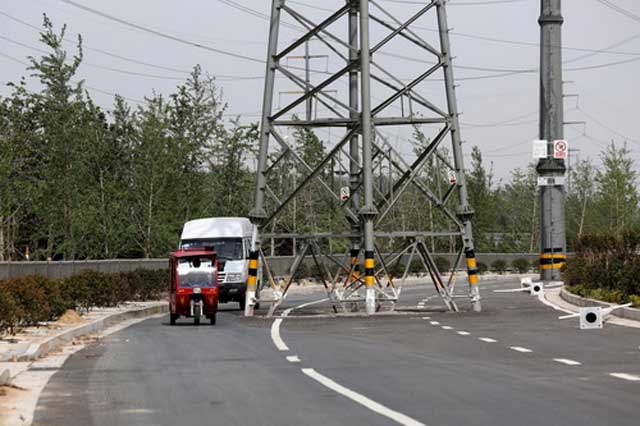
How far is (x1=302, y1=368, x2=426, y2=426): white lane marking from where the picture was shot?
442 inches

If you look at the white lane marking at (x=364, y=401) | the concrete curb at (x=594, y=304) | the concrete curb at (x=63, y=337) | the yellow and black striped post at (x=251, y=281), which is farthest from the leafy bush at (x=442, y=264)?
the white lane marking at (x=364, y=401)

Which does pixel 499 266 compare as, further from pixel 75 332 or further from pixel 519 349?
pixel 519 349

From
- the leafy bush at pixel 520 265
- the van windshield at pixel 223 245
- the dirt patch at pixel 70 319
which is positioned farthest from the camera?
the leafy bush at pixel 520 265

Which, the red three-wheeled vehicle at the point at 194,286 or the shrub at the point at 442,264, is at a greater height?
the shrub at the point at 442,264

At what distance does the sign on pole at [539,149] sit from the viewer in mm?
45469

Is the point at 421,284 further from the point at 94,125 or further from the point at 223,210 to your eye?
the point at 94,125

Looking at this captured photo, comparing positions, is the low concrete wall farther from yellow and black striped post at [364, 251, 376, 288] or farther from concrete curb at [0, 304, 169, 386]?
concrete curb at [0, 304, 169, 386]

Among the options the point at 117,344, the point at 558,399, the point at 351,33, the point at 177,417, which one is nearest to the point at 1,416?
the point at 177,417

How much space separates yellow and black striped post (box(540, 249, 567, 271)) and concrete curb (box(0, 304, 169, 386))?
16.0 meters

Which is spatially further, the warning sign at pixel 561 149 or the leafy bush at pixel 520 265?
the leafy bush at pixel 520 265

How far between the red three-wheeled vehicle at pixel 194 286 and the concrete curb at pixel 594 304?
9.75m

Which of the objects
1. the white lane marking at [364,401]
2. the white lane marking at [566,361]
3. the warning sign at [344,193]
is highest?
the warning sign at [344,193]

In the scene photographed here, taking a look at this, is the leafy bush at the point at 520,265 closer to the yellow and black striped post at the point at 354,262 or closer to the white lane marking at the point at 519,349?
the yellow and black striped post at the point at 354,262

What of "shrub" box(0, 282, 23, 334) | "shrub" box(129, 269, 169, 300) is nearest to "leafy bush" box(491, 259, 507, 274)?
"shrub" box(129, 269, 169, 300)
